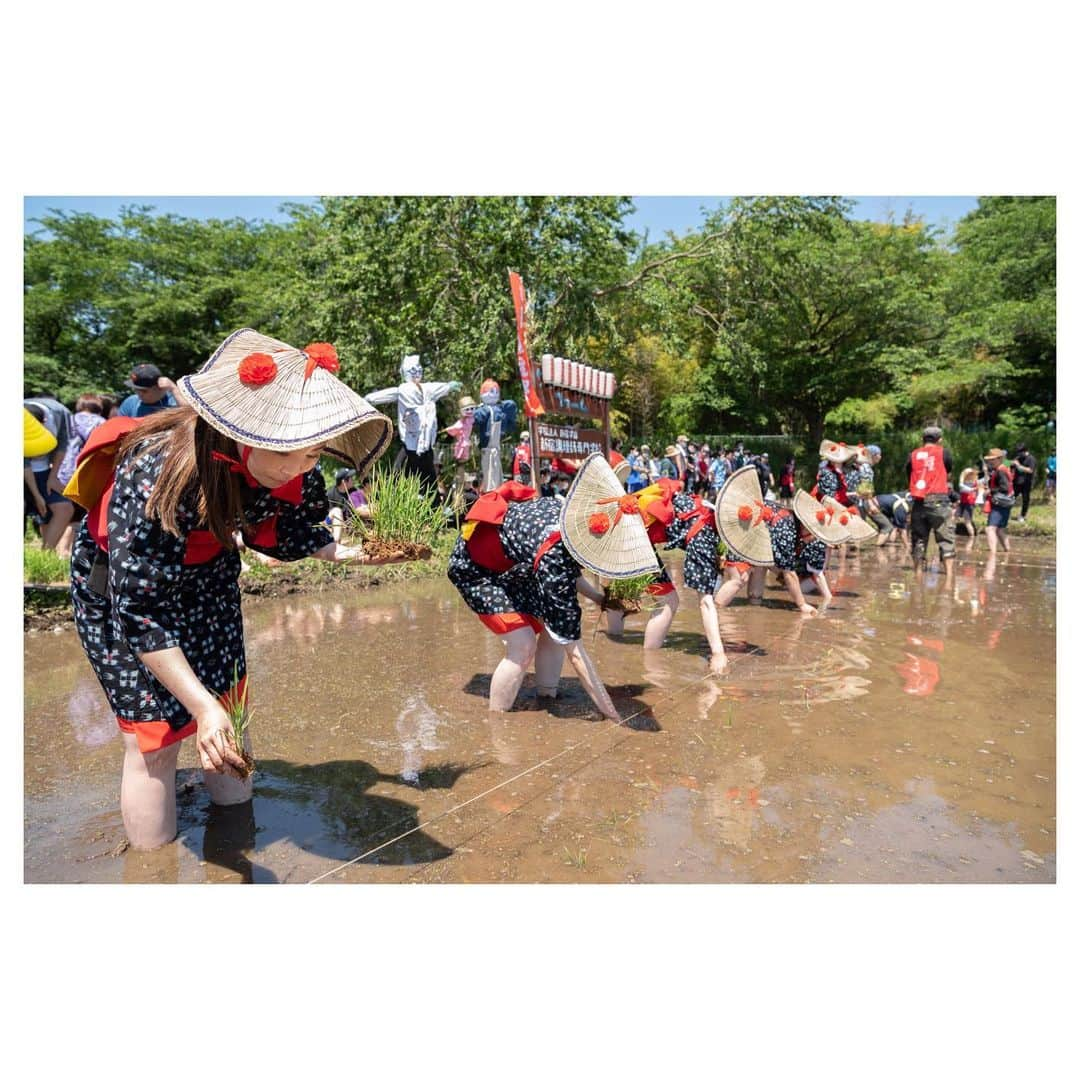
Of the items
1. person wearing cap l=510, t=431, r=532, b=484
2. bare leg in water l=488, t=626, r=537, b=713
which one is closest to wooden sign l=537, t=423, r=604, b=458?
person wearing cap l=510, t=431, r=532, b=484

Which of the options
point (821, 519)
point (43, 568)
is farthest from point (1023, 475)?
point (43, 568)

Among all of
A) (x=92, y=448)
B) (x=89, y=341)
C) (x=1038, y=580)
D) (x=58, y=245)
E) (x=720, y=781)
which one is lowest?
(x=720, y=781)

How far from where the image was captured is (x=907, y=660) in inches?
246

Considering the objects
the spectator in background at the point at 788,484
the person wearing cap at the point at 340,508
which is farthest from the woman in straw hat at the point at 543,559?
the spectator in background at the point at 788,484

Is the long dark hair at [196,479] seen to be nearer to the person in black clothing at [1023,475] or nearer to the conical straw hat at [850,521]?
the conical straw hat at [850,521]

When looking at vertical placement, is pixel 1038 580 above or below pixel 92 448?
below

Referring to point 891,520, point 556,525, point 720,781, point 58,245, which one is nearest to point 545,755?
point 720,781

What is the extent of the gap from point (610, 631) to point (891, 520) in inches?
360

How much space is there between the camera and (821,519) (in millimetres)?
8211

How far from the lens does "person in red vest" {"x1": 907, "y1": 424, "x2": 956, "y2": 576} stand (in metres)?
10.4

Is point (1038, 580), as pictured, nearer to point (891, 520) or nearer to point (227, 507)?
point (891, 520)

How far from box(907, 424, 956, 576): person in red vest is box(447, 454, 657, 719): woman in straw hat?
7131 mm

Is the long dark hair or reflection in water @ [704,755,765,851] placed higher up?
the long dark hair

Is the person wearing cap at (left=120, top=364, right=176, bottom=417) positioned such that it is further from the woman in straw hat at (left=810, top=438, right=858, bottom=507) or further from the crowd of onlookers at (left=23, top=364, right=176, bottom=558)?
the woman in straw hat at (left=810, top=438, right=858, bottom=507)
